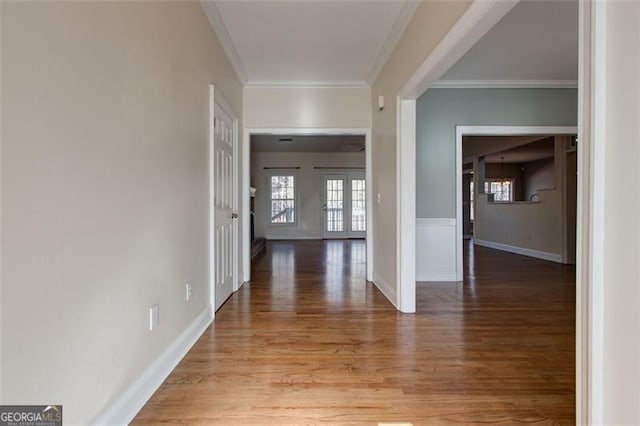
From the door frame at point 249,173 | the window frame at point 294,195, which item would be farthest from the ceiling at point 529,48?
the window frame at point 294,195

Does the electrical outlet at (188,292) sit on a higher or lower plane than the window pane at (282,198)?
lower

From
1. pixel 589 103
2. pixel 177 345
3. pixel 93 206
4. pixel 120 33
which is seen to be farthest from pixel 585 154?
pixel 177 345

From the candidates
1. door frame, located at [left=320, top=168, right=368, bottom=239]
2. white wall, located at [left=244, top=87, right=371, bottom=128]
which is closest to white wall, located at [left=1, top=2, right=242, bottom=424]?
white wall, located at [left=244, top=87, right=371, bottom=128]

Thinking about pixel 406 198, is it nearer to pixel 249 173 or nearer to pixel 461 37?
pixel 461 37

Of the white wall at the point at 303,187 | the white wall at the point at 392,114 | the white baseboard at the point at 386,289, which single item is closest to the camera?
the white wall at the point at 392,114

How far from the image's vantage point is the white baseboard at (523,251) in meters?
5.80

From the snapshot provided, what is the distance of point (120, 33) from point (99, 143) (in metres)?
0.52

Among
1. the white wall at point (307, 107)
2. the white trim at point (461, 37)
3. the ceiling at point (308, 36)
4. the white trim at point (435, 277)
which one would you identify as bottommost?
the white trim at point (435, 277)

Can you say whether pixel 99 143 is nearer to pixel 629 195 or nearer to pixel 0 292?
pixel 0 292

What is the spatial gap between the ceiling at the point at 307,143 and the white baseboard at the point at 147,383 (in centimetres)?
561

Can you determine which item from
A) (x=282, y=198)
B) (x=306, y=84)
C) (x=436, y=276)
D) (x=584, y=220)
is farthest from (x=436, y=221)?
(x=282, y=198)

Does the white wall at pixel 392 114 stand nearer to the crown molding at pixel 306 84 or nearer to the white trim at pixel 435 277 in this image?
the crown molding at pixel 306 84

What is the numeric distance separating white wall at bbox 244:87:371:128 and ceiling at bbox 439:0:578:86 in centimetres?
111

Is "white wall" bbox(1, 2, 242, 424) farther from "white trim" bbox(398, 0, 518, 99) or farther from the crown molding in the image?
the crown molding
